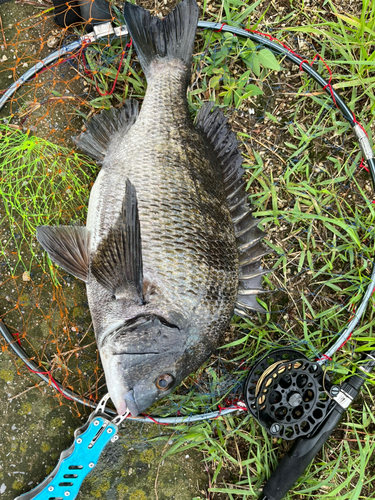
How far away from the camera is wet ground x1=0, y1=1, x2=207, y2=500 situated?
2566mm

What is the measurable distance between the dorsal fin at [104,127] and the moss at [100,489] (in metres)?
2.13

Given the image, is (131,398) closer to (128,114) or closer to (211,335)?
(211,335)

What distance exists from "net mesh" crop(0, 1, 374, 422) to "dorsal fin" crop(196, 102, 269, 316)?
9.3 inches

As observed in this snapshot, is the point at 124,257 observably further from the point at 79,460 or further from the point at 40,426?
the point at 40,426

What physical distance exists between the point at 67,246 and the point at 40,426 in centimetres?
127

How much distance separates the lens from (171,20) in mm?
2395

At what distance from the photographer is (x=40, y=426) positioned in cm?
259

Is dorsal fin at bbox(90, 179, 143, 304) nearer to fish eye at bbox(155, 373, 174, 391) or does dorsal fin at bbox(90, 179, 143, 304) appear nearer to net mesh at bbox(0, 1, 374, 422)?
fish eye at bbox(155, 373, 174, 391)

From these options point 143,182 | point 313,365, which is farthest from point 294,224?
point 143,182

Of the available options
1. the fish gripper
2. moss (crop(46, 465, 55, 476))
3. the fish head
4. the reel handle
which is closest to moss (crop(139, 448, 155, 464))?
the fish gripper

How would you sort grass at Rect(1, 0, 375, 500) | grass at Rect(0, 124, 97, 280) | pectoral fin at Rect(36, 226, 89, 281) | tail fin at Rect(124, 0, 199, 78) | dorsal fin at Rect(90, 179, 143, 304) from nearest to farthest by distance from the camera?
dorsal fin at Rect(90, 179, 143, 304)
pectoral fin at Rect(36, 226, 89, 281)
tail fin at Rect(124, 0, 199, 78)
grass at Rect(0, 124, 97, 280)
grass at Rect(1, 0, 375, 500)

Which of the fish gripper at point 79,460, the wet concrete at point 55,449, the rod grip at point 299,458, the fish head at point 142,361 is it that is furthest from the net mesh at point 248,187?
the fish head at point 142,361

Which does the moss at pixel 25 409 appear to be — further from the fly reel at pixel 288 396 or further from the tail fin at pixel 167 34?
the tail fin at pixel 167 34

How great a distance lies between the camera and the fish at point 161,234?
6.45 feet
